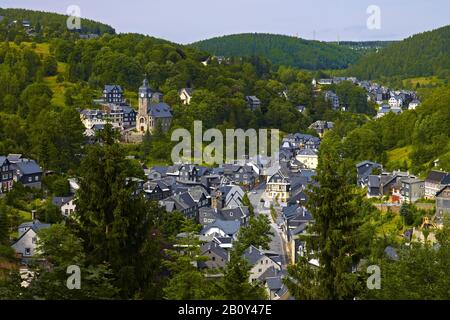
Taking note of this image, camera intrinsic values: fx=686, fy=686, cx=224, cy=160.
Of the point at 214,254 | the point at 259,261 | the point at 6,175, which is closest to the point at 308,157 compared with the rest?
the point at 6,175

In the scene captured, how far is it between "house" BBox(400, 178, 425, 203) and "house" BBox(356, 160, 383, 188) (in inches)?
127

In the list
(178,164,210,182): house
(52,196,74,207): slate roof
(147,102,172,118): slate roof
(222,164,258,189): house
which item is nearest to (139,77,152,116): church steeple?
(147,102,172,118): slate roof

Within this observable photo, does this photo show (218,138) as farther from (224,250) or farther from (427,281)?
(427,281)

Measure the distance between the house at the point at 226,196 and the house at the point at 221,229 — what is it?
4.48 m

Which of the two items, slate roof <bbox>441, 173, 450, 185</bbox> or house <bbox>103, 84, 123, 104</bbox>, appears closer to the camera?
slate roof <bbox>441, 173, 450, 185</bbox>

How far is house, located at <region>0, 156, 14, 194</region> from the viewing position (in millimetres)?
29302

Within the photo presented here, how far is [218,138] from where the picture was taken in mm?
44812

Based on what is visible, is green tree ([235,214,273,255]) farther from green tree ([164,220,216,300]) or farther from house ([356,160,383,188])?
green tree ([164,220,216,300])

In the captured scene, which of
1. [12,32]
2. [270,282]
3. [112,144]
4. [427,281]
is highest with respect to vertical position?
[12,32]

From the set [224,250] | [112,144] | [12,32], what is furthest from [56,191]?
[12,32]

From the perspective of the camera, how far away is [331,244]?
30.7ft

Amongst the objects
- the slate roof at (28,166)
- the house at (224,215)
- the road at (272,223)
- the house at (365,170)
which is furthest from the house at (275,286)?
the slate roof at (28,166)

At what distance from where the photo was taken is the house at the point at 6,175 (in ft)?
96.1
